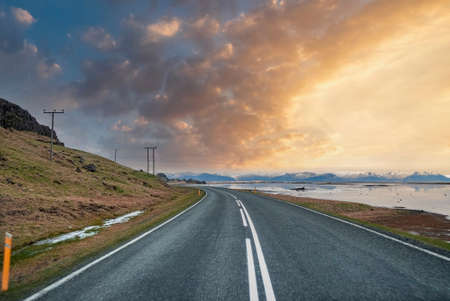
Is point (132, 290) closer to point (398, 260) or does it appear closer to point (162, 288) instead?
point (162, 288)

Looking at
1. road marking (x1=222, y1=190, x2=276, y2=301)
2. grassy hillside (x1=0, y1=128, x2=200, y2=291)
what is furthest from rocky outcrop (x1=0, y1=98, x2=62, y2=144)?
road marking (x1=222, y1=190, x2=276, y2=301)

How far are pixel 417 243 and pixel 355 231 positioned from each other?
7.27ft

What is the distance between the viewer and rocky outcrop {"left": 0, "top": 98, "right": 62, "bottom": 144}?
73838 mm

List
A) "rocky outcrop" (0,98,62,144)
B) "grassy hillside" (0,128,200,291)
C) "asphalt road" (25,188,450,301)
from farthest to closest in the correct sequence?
"rocky outcrop" (0,98,62,144) → "grassy hillside" (0,128,200,291) → "asphalt road" (25,188,450,301)

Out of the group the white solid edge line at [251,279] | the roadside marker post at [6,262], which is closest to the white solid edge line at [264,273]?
the white solid edge line at [251,279]

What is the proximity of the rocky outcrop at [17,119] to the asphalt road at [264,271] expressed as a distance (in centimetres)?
8833

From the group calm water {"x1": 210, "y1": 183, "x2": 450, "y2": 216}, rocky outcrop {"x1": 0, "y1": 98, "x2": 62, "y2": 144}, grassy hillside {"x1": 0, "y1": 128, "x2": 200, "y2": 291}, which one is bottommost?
calm water {"x1": 210, "y1": 183, "x2": 450, "y2": 216}

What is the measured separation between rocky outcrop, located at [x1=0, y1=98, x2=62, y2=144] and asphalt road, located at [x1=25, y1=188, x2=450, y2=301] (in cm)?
8833

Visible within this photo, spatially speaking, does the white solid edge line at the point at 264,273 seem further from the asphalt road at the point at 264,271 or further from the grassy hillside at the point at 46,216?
the grassy hillside at the point at 46,216

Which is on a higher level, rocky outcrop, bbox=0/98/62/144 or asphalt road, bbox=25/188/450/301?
rocky outcrop, bbox=0/98/62/144

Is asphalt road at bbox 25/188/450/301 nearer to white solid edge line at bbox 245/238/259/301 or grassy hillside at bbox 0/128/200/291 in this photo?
white solid edge line at bbox 245/238/259/301

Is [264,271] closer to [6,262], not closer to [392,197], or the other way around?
[6,262]

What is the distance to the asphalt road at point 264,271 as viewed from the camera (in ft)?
13.8

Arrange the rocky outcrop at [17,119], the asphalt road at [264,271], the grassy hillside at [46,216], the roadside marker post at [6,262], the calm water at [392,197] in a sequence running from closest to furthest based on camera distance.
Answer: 1. the asphalt road at [264,271]
2. the roadside marker post at [6,262]
3. the grassy hillside at [46,216]
4. the calm water at [392,197]
5. the rocky outcrop at [17,119]
